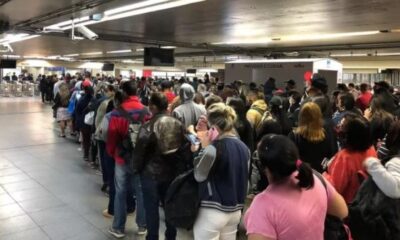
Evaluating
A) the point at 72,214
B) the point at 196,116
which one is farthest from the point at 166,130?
the point at 72,214

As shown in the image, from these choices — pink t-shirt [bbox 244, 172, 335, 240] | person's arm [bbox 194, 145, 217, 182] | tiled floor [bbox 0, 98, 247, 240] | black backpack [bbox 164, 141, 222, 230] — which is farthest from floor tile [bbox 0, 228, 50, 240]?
pink t-shirt [bbox 244, 172, 335, 240]

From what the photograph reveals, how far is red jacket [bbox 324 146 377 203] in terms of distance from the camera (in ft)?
7.86

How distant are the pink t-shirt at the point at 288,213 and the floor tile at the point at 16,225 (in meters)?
3.23

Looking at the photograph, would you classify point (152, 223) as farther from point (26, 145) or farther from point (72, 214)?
point (26, 145)

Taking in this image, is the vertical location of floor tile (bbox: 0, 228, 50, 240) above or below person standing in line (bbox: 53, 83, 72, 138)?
below

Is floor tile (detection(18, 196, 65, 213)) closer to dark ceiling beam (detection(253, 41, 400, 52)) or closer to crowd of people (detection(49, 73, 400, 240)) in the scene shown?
crowd of people (detection(49, 73, 400, 240))

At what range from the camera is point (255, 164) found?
3.14 meters

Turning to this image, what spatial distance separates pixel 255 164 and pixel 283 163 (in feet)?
5.68

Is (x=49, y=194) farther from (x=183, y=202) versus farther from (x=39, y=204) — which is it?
(x=183, y=202)

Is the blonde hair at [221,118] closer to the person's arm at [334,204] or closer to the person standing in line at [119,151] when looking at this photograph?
the person's arm at [334,204]

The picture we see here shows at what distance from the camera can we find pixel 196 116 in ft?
13.8

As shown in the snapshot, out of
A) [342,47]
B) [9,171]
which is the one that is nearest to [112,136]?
[9,171]

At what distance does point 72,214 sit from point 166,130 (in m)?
2.02

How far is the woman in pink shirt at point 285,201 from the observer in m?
1.40
